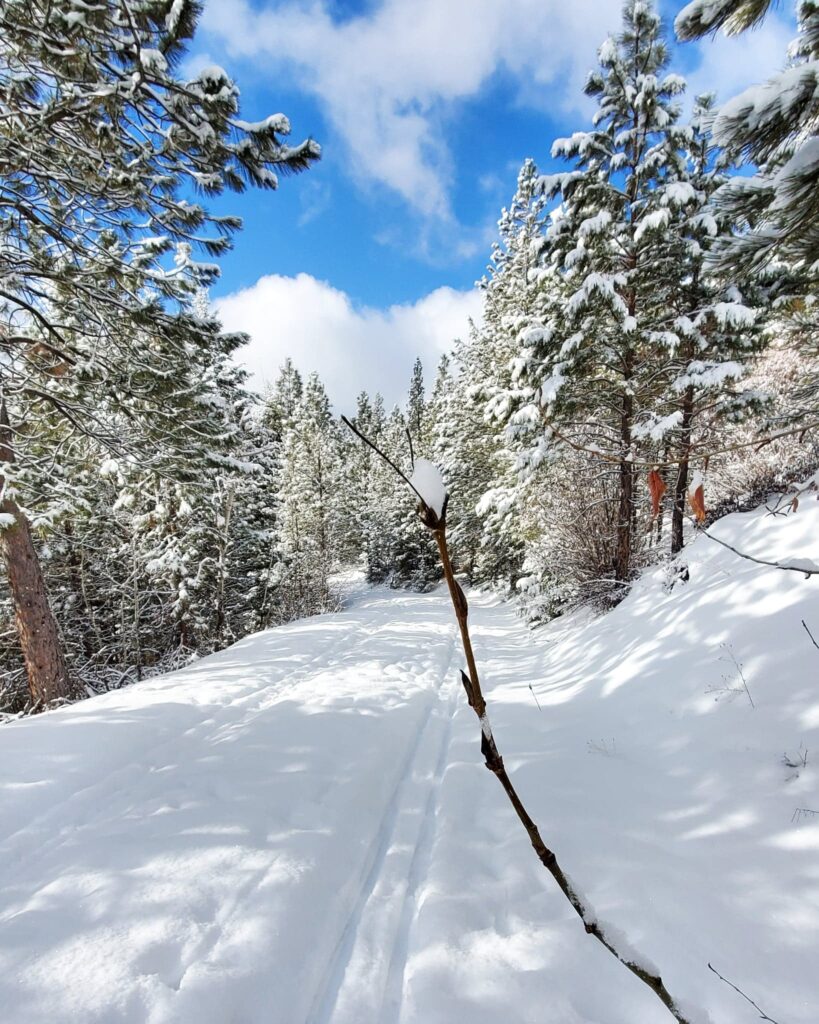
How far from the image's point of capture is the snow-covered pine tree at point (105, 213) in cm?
392

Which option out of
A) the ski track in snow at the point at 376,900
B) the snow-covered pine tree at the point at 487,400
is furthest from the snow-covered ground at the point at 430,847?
the snow-covered pine tree at the point at 487,400

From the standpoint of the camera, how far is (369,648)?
8609 millimetres

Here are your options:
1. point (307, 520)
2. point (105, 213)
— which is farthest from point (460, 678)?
point (307, 520)

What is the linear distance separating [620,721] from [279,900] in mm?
3263

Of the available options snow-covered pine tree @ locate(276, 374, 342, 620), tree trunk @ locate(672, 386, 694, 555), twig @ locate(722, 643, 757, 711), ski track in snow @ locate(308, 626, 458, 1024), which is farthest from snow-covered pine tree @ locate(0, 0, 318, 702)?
snow-covered pine tree @ locate(276, 374, 342, 620)

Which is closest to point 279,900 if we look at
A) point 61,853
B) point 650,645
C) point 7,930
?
point 7,930

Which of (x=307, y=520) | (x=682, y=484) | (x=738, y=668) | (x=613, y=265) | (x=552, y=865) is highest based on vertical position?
(x=613, y=265)

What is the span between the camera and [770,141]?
2184 millimetres

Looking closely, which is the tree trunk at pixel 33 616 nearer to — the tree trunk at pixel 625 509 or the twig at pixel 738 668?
the twig at pixel 738 668

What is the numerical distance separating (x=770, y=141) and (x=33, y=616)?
29.2 ft

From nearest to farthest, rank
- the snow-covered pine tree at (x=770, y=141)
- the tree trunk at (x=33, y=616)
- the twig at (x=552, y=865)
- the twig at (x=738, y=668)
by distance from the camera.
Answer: the twig at (x=552, y=865) → the snow-covered pine tree at (x=770, y=141) → the twig at (x=738, y=668) → the tree trunk at (x=33, y=616)

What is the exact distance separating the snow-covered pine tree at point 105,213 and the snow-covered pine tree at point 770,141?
10.9 ft

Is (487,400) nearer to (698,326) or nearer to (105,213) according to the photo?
(698,326)

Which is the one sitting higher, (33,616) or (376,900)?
(33,616)
